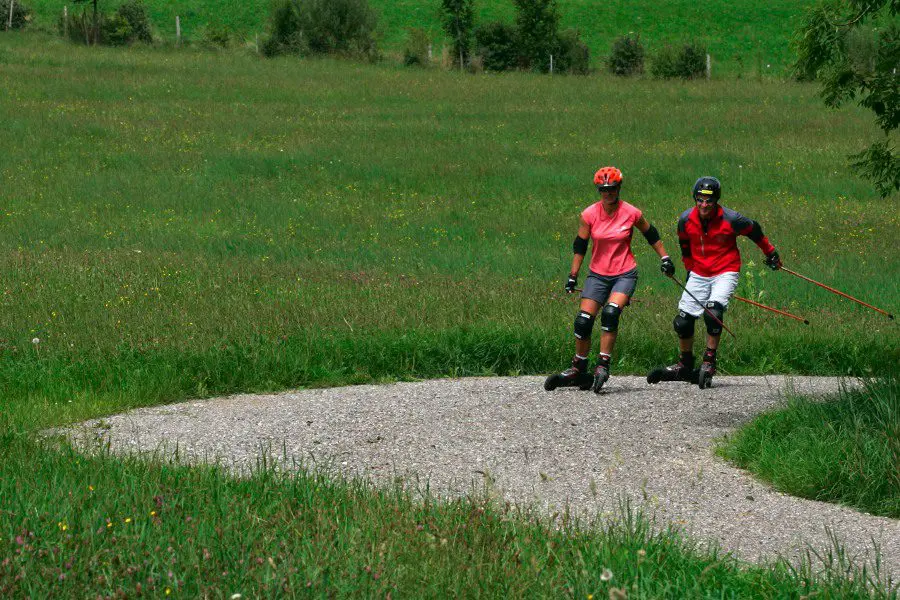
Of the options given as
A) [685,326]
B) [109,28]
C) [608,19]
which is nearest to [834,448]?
[685,326]

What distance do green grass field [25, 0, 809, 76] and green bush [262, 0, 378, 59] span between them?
16.4 metres

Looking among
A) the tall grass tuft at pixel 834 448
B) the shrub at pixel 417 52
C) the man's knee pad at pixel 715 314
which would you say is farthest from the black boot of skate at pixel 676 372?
the shrub at pixel 417 52

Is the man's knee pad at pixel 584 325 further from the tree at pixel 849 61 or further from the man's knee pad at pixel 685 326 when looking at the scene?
the tree at pixel 849 61

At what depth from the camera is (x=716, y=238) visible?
10625mm

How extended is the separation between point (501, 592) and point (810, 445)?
4009mm

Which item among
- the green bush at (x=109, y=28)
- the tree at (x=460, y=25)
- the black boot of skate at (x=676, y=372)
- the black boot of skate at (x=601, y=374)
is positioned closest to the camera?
the black boot of skate at (x=601, y=374)

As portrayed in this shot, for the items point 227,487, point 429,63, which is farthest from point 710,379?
point 429,63

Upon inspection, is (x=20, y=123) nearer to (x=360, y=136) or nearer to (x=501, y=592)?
(x=360, y=136)

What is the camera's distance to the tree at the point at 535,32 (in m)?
57.0

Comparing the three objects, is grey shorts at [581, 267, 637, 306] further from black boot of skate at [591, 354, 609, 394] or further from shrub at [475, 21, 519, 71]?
shrub at [475, 21, 519, 71]

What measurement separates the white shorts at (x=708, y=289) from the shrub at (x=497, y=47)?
158 ft

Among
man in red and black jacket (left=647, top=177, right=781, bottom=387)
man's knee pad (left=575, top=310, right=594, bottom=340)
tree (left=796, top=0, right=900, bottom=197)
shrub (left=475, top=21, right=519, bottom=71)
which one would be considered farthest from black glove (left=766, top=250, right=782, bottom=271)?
shrub (left=475, top=21, right=519, bottom=71)

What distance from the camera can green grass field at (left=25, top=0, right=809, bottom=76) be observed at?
75688 mm

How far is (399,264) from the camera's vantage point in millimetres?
17438
